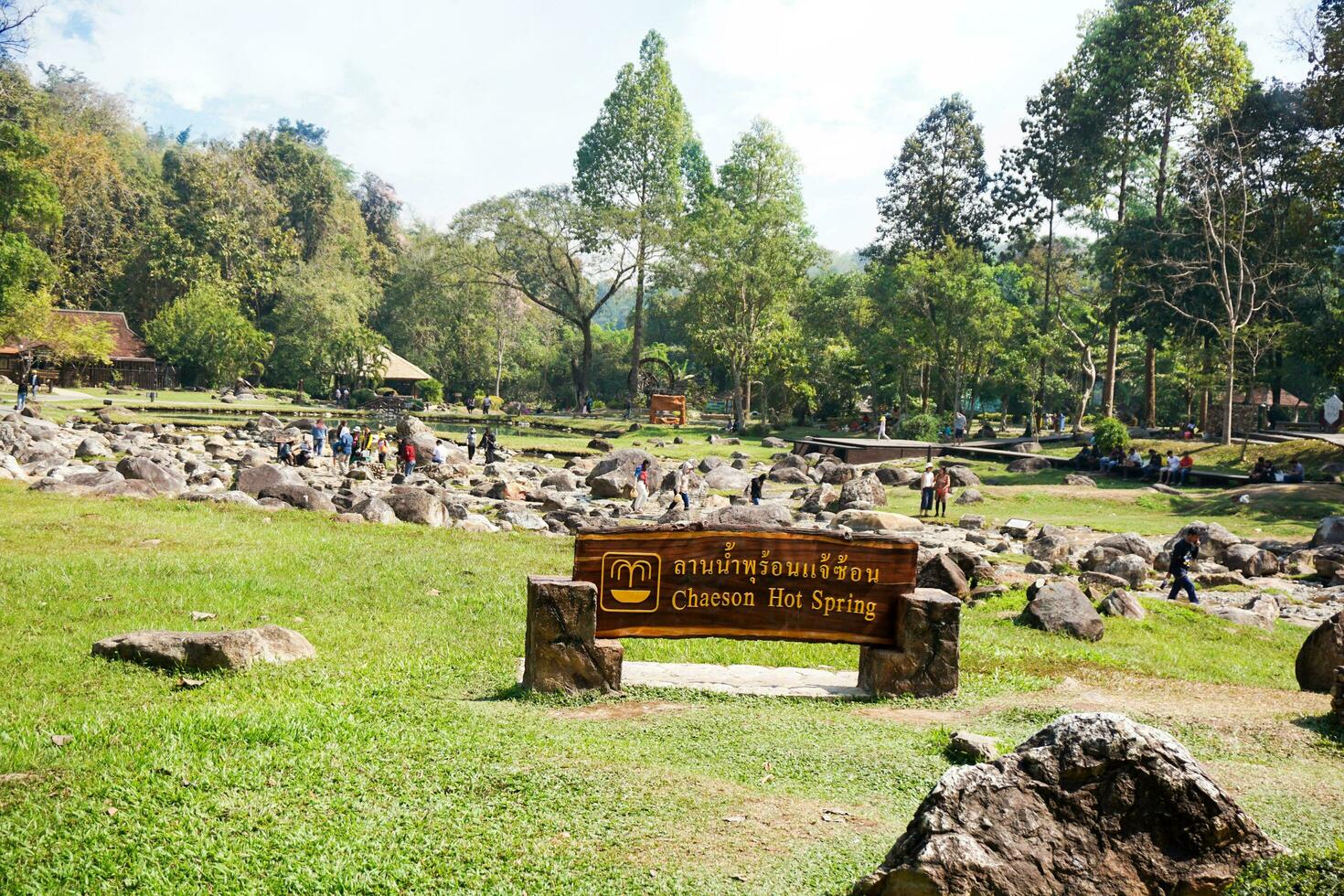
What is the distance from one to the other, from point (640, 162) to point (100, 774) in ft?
213

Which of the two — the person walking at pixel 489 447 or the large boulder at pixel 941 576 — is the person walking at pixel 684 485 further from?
the large boulder at pixel 941 576

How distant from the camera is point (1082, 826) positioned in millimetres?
4812

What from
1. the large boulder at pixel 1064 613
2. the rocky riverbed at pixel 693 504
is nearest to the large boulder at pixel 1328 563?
the rocky riverbed at pixel 693 504

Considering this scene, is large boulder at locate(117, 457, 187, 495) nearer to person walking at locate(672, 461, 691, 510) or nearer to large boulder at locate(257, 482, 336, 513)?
large boulder at locate(257, 482, 336, 513)

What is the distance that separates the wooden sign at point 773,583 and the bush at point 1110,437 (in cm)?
3353

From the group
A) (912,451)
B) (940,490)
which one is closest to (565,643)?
(940,490)

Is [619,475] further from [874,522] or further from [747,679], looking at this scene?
[747,679]

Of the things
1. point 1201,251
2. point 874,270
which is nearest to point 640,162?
point 874,270

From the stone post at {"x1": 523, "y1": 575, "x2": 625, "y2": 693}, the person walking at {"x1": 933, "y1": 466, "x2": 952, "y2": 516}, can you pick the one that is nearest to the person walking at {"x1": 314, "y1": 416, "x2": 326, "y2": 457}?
the person walking at {"x1": 933, "y1": 466, "x2": 952, "y2": 516}

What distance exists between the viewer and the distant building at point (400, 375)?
7612cm

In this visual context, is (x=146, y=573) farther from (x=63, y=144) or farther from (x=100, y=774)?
(x=63, y=144)

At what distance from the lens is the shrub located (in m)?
75.5

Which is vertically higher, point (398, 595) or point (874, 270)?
point (874, 270)

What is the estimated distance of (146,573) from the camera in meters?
13.5
